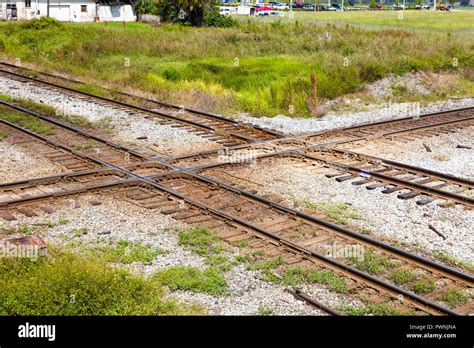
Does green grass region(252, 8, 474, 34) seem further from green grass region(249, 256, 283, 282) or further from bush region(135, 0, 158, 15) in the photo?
green grass region(249, 256, 283, 282)

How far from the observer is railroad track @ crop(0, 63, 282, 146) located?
1855 cm

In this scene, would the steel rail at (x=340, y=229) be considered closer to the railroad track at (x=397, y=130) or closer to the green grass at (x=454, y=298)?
the green grass at (x=454, y=298)

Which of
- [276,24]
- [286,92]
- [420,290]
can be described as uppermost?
[276,24]

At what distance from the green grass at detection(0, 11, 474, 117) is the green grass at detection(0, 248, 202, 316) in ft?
46.0

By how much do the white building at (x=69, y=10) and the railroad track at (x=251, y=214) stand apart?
49030 millimetres

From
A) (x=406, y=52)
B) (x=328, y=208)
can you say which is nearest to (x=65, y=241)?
(x=328, y=208)

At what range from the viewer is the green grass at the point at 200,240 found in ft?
34.3

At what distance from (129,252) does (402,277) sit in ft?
13.8

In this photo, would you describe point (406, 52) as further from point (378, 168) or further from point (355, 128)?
point (378, 168)

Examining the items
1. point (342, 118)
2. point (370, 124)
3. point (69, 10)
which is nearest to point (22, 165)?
point (370, 124)

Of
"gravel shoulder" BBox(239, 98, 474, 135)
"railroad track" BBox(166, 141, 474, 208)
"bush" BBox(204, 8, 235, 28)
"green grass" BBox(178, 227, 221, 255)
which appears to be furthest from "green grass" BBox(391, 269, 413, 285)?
"bush" BBox(204, 8, 235, 28)

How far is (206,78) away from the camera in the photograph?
29125 millimetres

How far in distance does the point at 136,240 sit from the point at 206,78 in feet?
62.5

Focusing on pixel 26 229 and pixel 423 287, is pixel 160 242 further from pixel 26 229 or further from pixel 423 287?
pixel 423 287
